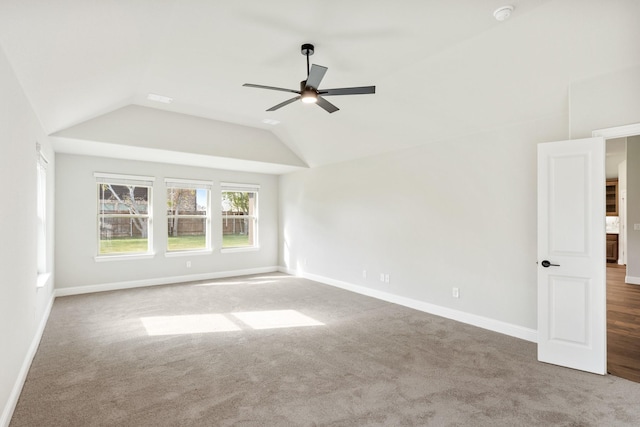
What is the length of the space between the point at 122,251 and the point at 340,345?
15.8 feet

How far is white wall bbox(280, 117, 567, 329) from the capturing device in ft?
12.5

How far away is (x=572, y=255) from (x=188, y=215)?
21.2ft

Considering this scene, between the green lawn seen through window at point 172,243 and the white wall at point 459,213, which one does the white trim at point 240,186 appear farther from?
the white wall at point 459,213

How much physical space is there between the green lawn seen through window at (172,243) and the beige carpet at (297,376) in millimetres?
1654

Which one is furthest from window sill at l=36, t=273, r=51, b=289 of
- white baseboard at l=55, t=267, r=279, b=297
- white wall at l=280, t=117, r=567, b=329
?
white wall at l=280, t=117, r=567, b=329

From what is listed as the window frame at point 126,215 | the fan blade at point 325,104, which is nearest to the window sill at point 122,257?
the window frame at point 126,215

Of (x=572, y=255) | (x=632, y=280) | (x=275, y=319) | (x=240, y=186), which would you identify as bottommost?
(x=275, y=319)

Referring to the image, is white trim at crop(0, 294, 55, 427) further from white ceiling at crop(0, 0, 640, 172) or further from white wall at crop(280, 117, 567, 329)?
white wall at crop(280, 117, 567, 329)

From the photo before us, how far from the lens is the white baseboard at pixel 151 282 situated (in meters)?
5.71

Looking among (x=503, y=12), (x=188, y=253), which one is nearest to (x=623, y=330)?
(x=503, y=12)

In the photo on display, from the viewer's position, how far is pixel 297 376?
114 inches

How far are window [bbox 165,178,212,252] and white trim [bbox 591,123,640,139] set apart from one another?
21.1 feet

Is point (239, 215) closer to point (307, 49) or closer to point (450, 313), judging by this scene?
point (450, 313)

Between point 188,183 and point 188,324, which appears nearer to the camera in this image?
point 188,324
